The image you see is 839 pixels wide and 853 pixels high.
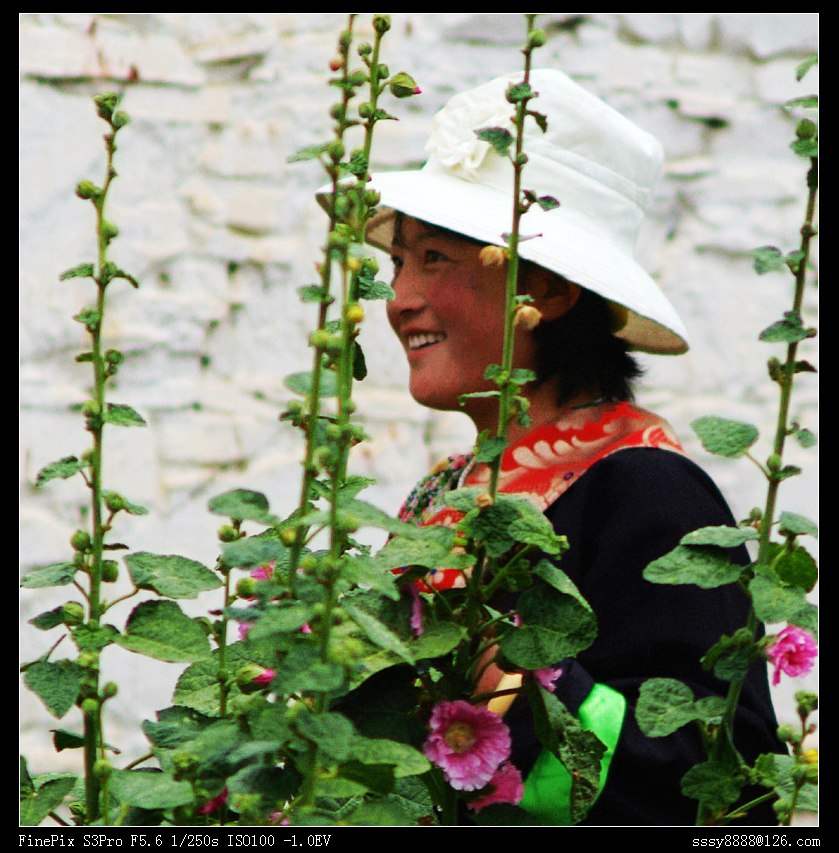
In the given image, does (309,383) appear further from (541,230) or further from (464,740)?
(541,230)

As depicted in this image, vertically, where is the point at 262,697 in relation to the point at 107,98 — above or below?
below

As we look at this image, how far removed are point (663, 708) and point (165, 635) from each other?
0.31 m

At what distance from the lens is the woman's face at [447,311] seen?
175cm

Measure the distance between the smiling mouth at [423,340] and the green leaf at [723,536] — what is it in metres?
1.00

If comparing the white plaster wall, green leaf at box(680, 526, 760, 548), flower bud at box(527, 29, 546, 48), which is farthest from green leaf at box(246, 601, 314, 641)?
the white plaster wall

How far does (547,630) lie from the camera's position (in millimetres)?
796

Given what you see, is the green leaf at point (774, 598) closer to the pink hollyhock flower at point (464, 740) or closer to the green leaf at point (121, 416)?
the pink hollyhock flower at point (464, 740)

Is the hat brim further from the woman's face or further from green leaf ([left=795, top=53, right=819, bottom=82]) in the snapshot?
→ green leaf ([left=795, top=53, right=819, bottom=82])

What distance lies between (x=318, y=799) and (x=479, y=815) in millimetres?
136

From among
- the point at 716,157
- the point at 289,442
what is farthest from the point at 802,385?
the point at 289,442

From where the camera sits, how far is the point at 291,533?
0.73 m

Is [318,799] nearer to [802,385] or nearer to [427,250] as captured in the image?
A: [427,250]

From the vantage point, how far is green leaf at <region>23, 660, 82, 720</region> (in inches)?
30.8

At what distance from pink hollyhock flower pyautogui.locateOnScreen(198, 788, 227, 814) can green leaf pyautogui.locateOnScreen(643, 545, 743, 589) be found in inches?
11.1
